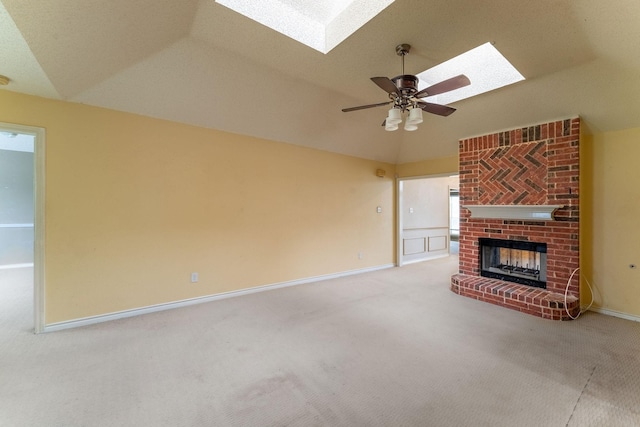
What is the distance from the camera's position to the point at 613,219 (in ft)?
10.7

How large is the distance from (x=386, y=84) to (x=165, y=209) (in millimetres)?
2984

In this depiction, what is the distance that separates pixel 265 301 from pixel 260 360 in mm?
1436

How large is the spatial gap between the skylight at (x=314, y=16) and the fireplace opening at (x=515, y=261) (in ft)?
11.9

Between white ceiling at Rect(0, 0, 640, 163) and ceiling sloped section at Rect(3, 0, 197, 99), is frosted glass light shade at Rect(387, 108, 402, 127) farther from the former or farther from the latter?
ceiling sloped section at Rect(3, 0, 197, 99)

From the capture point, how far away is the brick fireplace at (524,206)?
10.5ft

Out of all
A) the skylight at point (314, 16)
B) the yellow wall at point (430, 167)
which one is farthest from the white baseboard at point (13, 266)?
the yellow wall at point (430, 167)

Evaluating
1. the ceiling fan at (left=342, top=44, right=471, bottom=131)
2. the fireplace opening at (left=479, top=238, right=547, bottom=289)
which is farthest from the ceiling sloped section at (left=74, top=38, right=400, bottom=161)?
the fireplace opening at (left=479, top=238, right=547, bottom=289)

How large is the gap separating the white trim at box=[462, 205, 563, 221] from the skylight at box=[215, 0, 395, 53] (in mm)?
3178

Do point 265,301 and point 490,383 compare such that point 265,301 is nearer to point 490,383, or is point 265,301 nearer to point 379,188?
point 490,383

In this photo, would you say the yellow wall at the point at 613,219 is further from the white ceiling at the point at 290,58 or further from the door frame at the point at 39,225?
the door frame at the point at 39,225

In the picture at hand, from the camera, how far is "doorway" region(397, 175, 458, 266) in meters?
6.13

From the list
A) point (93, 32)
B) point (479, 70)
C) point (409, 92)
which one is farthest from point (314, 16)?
point (479, 70)

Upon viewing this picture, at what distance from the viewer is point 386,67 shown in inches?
108

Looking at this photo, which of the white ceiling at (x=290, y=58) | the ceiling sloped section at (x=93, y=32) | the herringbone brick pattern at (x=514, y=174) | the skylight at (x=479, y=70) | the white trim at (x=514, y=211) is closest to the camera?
the ceiling sloped section at (x=93, y=32)
